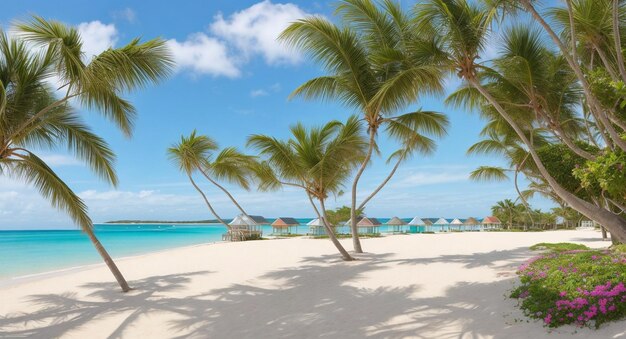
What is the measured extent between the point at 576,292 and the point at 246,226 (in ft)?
99.2

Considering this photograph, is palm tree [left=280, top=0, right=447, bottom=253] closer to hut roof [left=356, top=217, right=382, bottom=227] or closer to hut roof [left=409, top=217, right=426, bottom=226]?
hut roof [left=356, top=217, right=382, bottom=227]

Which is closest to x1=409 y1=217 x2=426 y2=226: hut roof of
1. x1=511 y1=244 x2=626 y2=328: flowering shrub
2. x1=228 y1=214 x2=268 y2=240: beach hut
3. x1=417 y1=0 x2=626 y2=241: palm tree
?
x1=228 y1=214 x2=268 y2=240: beach hut

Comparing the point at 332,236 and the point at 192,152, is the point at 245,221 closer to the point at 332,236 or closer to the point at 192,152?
the point at 192,152

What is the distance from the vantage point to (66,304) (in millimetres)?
7359

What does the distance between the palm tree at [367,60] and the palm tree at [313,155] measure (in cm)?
73

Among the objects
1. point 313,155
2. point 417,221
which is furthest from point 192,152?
point 417,221

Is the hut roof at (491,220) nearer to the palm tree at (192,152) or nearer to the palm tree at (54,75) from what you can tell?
the palm tree at (192,152)

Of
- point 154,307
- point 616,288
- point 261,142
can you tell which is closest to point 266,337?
point 154,307

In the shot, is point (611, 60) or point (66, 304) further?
point (611, 60)

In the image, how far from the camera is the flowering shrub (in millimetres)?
4527

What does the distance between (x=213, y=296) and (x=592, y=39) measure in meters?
9.23

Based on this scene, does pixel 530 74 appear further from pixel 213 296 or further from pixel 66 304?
pixel 66 304

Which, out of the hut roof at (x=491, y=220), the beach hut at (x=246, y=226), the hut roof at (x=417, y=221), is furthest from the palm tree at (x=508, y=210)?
the beach hut at (x=246, y=226)

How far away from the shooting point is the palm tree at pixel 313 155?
39.4ft
